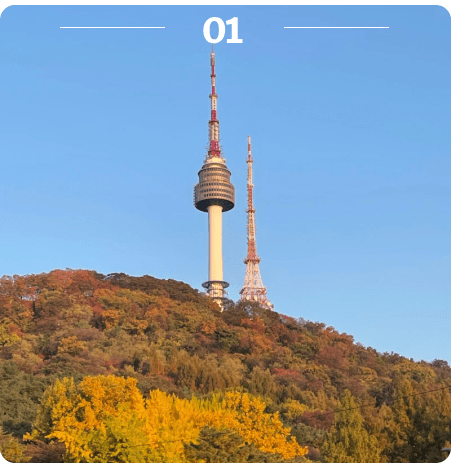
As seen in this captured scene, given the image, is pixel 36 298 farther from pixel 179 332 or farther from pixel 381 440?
pixel 381 440

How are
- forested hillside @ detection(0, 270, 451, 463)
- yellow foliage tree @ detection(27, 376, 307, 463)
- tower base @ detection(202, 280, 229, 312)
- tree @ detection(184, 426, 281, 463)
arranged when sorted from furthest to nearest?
1. tower base @ detection(202, 280, 229, 312)
2. forested hillside @ detection(0, 270, 451, 463)
3. yellow foliage tree @ detection(27, 376, 307, 463)
4. tree @ detection(184, 426, 281, 463)

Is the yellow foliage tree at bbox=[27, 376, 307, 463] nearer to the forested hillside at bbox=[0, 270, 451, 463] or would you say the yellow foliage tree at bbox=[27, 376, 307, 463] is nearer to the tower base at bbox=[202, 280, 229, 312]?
the forested hillside at bbox=[0, 270, 451, 463]

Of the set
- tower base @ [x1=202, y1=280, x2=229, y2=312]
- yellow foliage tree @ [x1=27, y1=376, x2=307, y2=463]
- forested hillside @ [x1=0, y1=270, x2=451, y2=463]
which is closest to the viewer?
yellow foliage tree @ [x1=27, y1=376, x2=307, y2=463]

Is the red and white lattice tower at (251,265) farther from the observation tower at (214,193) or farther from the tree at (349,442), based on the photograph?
the tree at (349,442)

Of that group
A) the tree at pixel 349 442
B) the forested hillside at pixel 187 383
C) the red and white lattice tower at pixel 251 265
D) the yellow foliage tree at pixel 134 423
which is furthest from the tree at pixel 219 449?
the red and white lattice tower at pixel 251 265

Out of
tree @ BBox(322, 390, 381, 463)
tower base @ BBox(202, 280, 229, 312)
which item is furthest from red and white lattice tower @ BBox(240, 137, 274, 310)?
tree @ BBox(322, 390, 381, 463)

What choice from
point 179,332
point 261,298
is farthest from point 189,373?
point 261,298

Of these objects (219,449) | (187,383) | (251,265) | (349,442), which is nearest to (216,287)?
(251,265)
